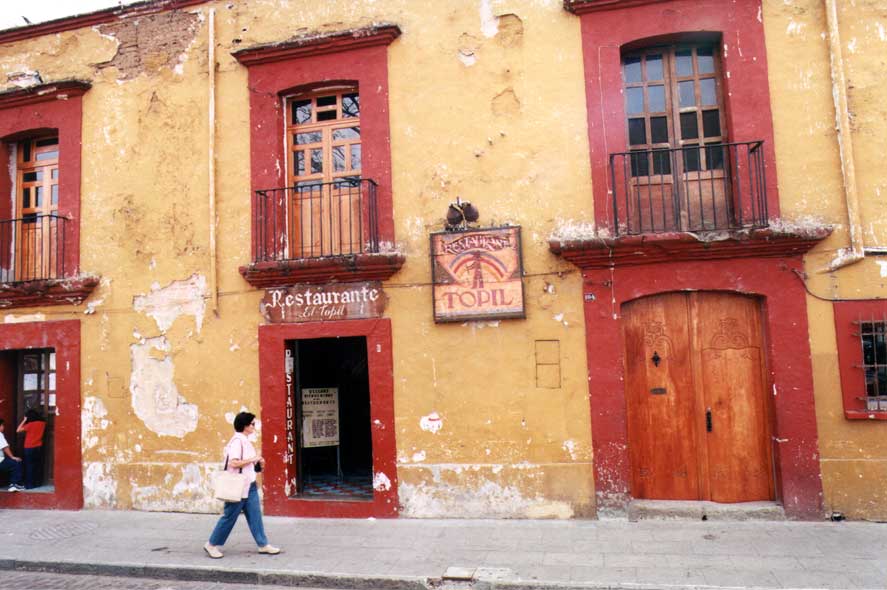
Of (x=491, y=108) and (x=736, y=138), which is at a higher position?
(x=491, y=108)

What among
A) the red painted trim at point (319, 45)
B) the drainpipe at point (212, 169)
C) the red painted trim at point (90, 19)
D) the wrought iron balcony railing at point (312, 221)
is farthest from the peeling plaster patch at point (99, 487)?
the red painted trim at point (90, 19)

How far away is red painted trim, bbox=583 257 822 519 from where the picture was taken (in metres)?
7.29

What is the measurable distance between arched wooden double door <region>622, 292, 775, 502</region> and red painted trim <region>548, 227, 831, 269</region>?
53 cm

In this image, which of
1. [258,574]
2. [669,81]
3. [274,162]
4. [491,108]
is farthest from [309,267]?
[669,81]

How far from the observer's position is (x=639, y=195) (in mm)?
7957

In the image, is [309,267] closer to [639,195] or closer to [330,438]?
[330,438]

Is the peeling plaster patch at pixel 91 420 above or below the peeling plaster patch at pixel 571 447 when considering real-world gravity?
above

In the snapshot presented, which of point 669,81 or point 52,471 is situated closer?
point 669,81

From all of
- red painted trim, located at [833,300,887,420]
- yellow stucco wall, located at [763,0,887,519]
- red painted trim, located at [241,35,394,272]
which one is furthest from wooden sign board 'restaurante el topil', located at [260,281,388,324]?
red painted trim, located at [833,300,887,420]

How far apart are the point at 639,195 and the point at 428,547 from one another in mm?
4625

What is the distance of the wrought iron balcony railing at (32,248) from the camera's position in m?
9.59

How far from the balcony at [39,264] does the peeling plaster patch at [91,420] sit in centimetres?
143

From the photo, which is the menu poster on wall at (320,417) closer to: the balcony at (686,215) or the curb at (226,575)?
the curb at (226,575)

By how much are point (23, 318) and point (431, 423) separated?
20.3 ft
